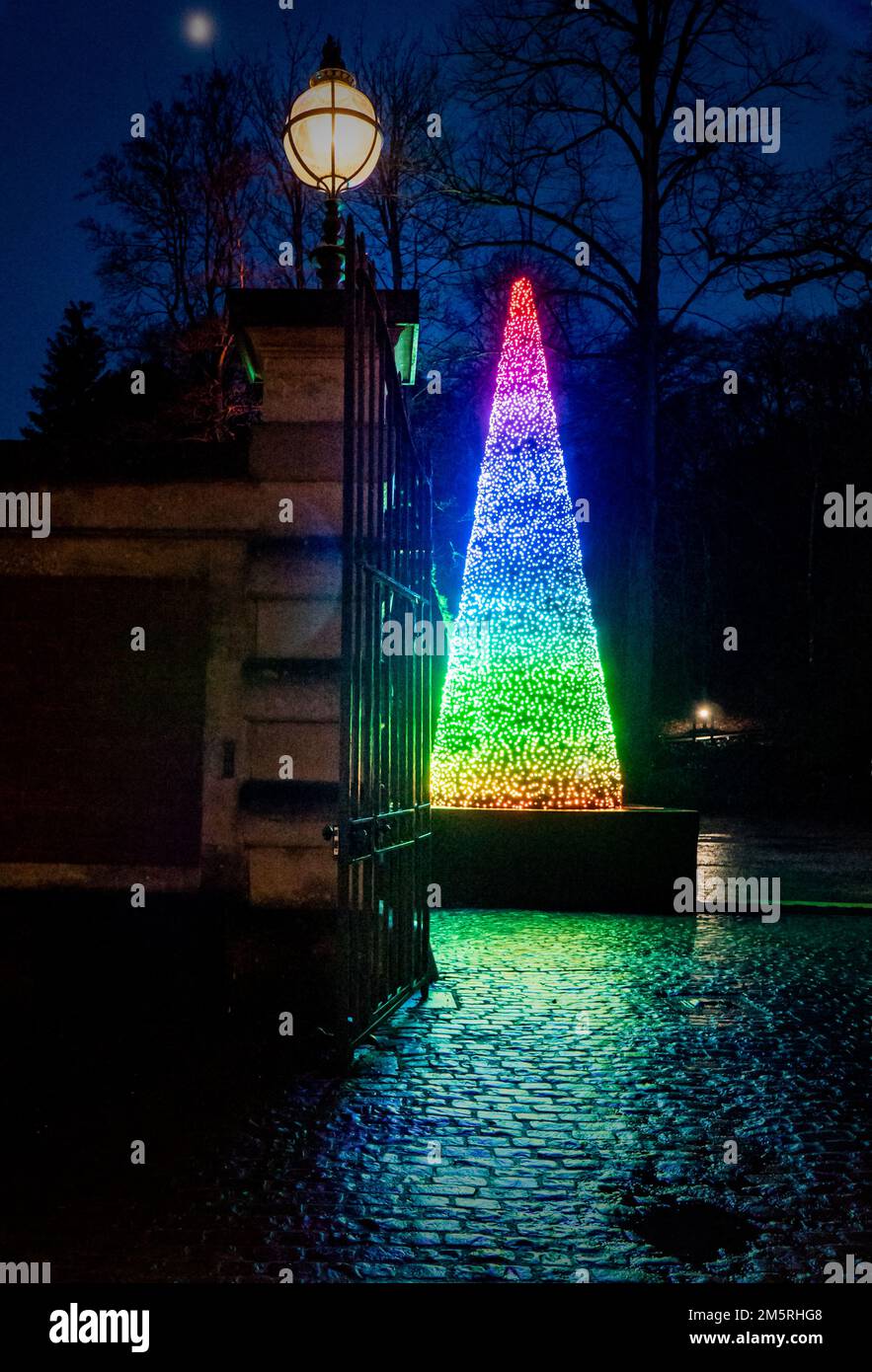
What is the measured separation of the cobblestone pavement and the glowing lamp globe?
5.28 meters

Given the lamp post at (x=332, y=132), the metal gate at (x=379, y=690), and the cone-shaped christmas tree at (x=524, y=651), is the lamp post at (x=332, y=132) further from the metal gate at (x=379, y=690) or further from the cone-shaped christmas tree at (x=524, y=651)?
the cone-shaped christmas tree at (x=524, y=651)

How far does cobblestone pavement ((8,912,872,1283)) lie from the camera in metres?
3.43

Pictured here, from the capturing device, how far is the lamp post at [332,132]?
6.27 metres

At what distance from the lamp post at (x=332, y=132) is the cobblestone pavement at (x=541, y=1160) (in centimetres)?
486

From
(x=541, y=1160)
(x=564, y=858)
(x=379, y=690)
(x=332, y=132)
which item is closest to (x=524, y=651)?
(x=564, y=858)

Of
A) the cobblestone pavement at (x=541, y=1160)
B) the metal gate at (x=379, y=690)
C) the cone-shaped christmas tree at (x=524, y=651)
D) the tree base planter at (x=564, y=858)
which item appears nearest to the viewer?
the cobblestone pavement at (x=541, y=1160)

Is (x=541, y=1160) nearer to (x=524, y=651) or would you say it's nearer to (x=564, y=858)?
(x=564, y=858)

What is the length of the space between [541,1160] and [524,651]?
8.20 metres

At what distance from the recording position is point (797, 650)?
35.7m

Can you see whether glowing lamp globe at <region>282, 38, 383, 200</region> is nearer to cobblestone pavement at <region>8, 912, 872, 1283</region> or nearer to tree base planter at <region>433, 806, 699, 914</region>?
cobblestone pavement at <region>8, 912, 872, 1283</region>

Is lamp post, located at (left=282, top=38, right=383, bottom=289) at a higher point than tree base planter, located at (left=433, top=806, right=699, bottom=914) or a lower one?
higher

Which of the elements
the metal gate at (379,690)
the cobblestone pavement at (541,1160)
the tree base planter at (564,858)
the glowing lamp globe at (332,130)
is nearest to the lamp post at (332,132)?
the glowing lamp globe at (332,130)

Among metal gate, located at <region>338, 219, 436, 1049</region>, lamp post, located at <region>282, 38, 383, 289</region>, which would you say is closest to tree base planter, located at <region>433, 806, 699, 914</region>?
metal gate, located at <region>338, 219, 436, 1049</region>
